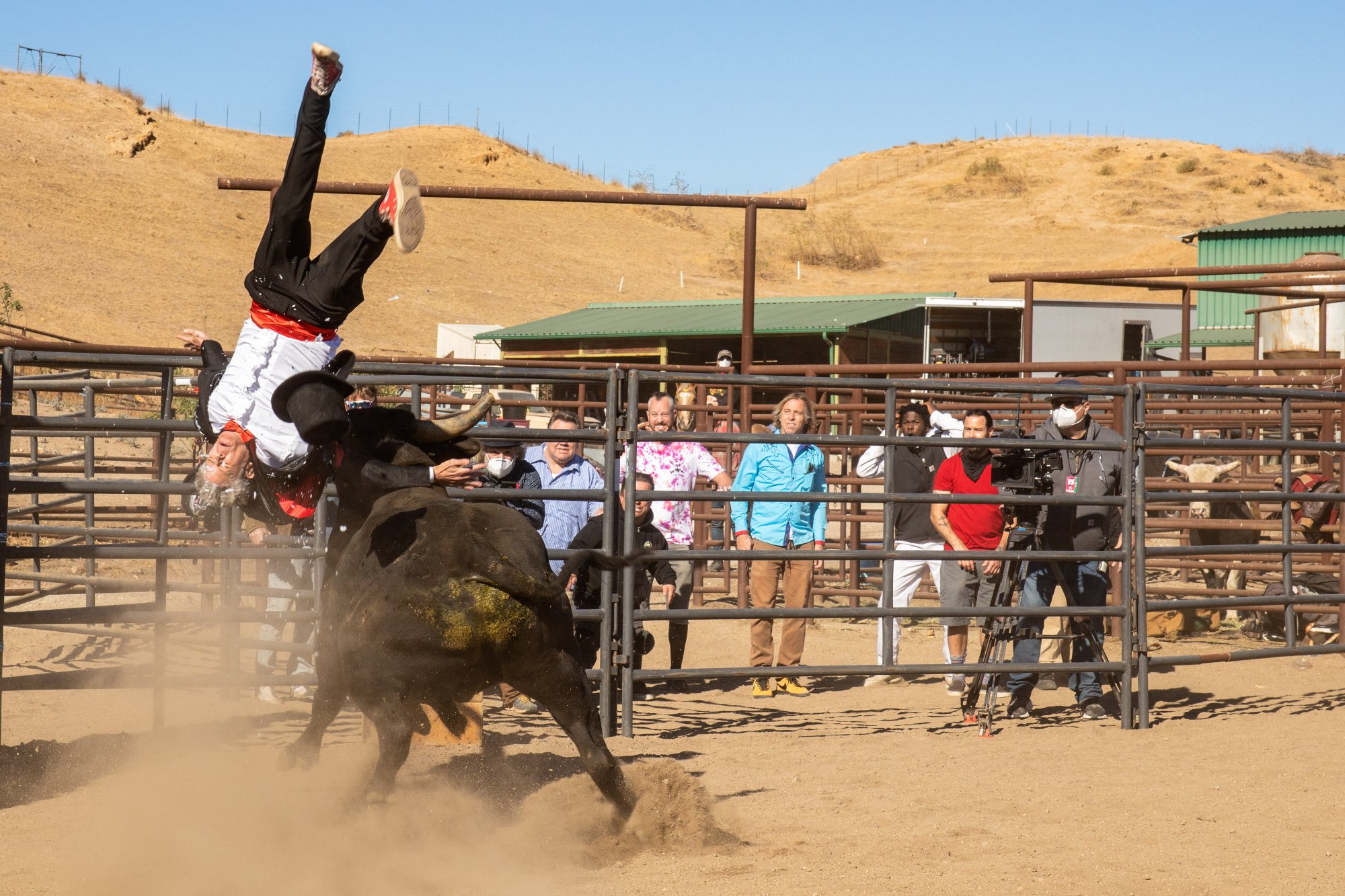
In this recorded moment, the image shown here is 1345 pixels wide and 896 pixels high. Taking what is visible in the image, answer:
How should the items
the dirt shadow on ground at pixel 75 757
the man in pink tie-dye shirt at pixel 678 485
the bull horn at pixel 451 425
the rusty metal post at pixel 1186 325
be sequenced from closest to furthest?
1. the bull horn at pixel 451 425
2. the dirt shadow on ground at pixel 75 757
3. the man in pink tie-dye shirt at pixel 678 485
4. the rusty metal post at pixel 1186 325

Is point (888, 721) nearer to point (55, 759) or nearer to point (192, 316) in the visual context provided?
point (55, 759)

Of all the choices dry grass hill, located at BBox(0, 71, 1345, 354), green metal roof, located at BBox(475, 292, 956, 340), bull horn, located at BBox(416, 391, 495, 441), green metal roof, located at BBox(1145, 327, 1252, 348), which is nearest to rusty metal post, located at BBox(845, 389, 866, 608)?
bull horn, located at BBox(416, 391, 495, 441)

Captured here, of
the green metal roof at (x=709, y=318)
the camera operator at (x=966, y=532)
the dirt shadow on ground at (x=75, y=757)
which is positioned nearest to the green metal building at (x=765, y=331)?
the green metal roof at (x=709, y=318)

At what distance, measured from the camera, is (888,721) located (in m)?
6.79

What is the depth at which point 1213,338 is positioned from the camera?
26938 mm

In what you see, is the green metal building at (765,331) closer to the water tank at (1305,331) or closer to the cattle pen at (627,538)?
the water tank at (1305,331)

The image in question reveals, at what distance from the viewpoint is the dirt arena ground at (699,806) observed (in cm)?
411

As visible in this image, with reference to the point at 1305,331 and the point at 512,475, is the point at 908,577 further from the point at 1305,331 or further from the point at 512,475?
the point at 1305,331

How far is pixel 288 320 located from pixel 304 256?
0.21m

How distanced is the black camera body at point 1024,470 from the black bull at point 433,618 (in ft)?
10.8

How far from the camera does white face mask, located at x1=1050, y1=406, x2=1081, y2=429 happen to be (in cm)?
686

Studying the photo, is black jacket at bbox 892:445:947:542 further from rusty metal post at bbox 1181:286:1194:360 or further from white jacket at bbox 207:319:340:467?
white jacket at bbox 207:319:340:467

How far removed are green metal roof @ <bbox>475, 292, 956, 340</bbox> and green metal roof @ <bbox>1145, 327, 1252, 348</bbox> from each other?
5.83 m

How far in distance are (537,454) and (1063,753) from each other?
3872 millimetres
